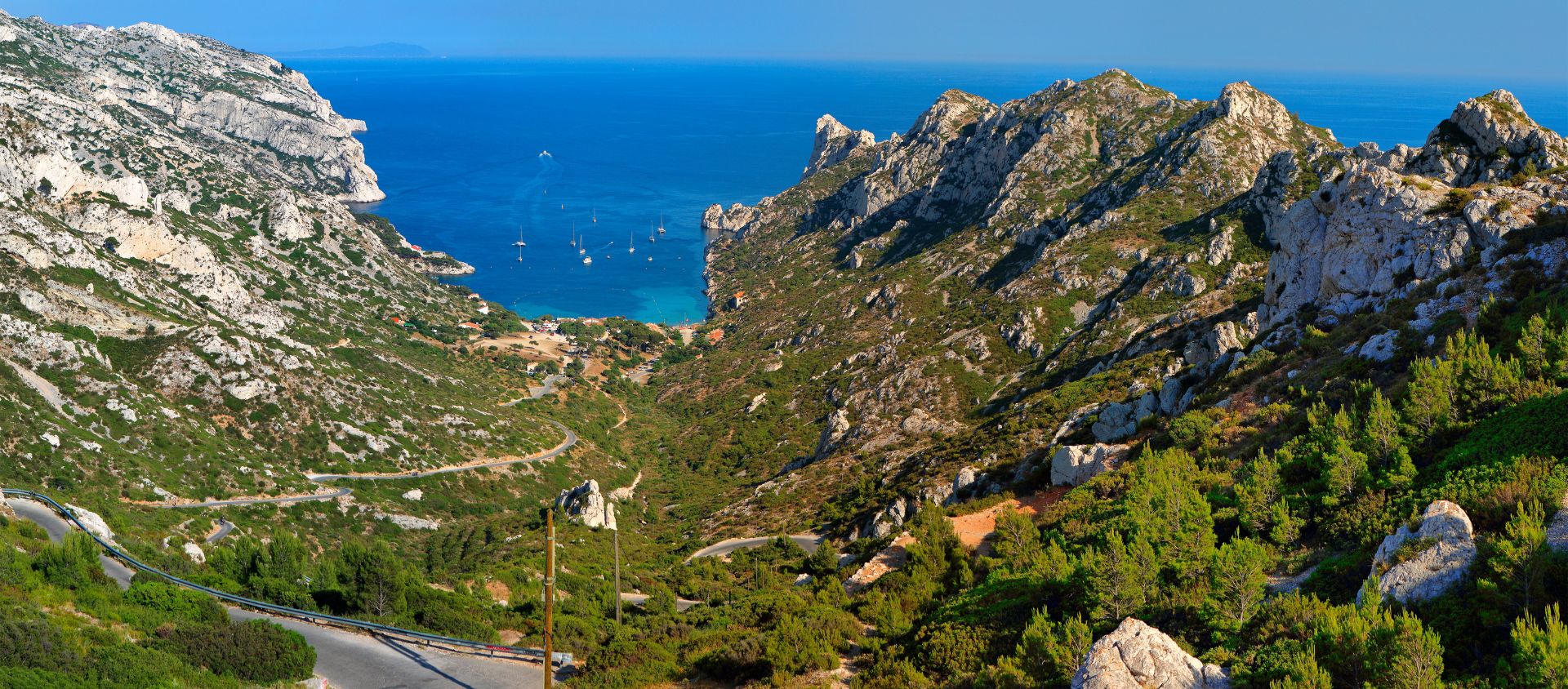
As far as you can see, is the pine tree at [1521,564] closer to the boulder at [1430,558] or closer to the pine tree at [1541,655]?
the boulder at [1430,558]

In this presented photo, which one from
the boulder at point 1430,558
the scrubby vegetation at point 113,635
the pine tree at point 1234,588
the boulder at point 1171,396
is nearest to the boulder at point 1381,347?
the boulder at point 1171,396

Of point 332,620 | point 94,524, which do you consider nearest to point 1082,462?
point 332,620

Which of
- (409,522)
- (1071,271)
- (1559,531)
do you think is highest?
(1071,271)

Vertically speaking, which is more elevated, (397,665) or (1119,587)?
(1119,587)

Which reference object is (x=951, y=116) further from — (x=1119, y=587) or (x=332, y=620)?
(x=1119, y=587)

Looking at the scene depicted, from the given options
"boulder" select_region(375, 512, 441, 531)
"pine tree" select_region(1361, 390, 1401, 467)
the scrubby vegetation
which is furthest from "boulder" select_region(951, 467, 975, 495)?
"boulder" select_region(375, 512, 441, 531)

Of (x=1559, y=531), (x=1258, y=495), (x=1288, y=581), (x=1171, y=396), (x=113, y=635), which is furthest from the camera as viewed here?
(x=1171, y=396)
